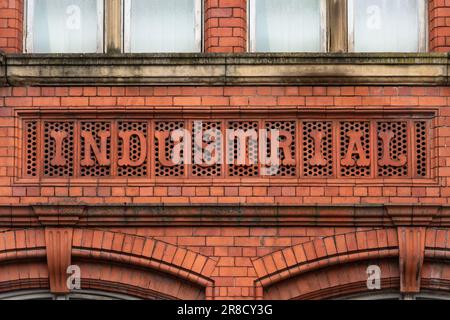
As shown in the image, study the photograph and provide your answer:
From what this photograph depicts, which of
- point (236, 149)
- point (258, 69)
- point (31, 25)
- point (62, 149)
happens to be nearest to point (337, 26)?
point (258, 69)

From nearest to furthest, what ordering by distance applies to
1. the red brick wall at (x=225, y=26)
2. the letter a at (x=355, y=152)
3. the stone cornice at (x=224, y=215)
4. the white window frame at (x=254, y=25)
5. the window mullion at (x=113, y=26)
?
the stone cornice at (x=224, y=215)
the letter a at (x=355, y=152)
the red brick wall at (x=225, y=26)
the window mullion at (x=113, y=26)
the white window frame at (x=254, y=25)

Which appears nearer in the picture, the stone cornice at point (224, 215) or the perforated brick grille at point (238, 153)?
the stone cornice at point (224, 215)

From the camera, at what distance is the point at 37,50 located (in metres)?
12.5

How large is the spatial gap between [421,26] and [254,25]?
1736 mm

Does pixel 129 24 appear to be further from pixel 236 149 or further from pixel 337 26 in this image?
pixel 337 26

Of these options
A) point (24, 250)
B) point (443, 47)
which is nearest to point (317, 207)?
point (443, 47)

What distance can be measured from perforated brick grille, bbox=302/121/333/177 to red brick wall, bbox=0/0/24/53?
122 inches

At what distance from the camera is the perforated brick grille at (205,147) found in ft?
39.4

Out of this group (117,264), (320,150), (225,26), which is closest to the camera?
(117,264)

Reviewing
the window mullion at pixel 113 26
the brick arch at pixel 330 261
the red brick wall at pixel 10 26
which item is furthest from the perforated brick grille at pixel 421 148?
the red brick wall at pixel 10 26

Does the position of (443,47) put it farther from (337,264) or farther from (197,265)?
(197,265)

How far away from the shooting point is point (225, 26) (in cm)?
1230

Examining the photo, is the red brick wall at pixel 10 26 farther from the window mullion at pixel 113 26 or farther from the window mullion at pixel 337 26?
the window mullion at pixel 337 26

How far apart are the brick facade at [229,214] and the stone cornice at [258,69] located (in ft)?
0.31
